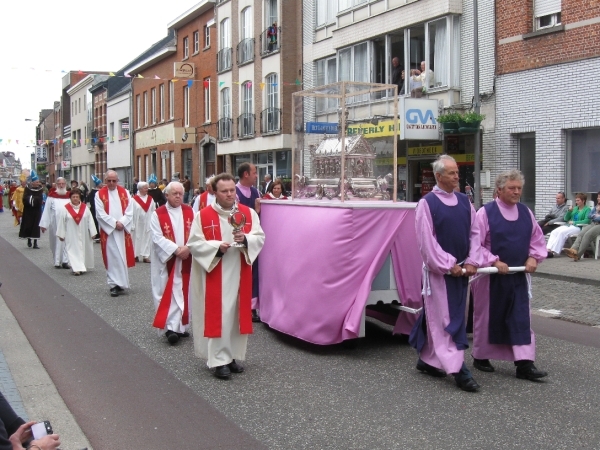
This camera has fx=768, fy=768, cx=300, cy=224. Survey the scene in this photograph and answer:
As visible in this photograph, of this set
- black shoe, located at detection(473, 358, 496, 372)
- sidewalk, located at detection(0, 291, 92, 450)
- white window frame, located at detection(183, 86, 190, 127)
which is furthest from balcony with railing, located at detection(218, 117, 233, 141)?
black shoe, located at detection(473, 358, 496, 372)

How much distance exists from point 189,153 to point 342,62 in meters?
16.5

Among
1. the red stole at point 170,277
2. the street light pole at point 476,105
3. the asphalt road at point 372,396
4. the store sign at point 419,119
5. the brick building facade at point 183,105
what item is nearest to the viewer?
the asphalt road at point 372,396

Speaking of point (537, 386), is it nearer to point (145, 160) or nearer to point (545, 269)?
point (545, 269)

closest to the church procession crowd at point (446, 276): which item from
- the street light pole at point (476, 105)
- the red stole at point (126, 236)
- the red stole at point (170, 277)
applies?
the red stole at point (170, 277)

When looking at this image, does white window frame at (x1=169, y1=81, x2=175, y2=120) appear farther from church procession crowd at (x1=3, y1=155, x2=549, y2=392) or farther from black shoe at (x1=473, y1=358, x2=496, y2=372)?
black shoe at (x1=473, y1=358, x2=496, y2=372)

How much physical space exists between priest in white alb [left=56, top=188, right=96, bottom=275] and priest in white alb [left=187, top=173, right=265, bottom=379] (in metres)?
8.19

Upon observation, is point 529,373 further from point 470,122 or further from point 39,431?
point 470,122

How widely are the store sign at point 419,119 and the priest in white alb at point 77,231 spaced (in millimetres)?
8342

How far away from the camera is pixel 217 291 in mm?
6629

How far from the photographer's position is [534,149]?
1811 cm

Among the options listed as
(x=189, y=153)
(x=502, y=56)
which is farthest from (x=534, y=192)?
(x=189, y=153)

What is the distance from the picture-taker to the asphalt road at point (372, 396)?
4.95 metres

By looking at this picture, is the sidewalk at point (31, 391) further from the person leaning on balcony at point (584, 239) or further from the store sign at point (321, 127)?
the person leaning on balcony at point (584, 239)

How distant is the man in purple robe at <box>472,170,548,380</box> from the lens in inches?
250
